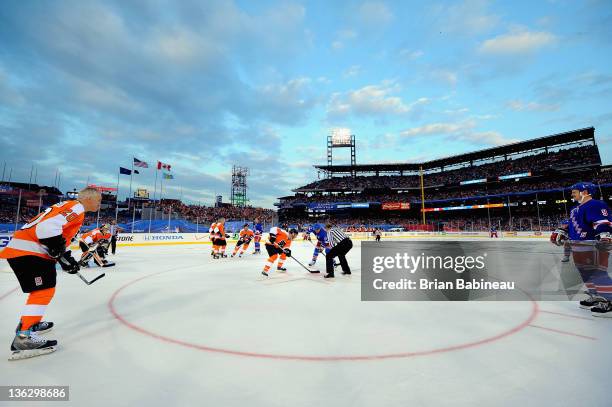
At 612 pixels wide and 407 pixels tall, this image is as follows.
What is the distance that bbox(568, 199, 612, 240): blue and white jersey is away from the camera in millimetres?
4477

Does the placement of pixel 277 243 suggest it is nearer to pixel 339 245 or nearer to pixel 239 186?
pixel 339 245

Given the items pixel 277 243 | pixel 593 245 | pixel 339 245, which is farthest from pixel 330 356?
pixel 277 243

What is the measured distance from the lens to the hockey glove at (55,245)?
125 inches

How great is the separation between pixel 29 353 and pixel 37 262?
0.95 metres

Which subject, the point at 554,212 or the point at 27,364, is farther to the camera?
the point at 554,212

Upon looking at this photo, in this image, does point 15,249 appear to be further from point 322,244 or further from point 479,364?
point 322,244

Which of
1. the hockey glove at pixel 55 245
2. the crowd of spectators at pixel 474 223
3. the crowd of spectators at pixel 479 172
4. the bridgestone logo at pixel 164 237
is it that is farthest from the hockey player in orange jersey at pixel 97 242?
the crowd of spectators at pixel 479 172

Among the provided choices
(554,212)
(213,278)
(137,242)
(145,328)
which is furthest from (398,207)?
(145,328)

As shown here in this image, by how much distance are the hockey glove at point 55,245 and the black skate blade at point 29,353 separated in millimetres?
980

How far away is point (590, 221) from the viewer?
4.64m

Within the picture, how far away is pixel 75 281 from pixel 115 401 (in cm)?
672

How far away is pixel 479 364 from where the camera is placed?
283 centimetres

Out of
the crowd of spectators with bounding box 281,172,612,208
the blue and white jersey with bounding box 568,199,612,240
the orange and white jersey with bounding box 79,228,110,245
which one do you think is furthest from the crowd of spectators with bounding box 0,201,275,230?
the blue and white jersey with bounding box 568,199,612,240

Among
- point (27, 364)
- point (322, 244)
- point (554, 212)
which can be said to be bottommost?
point (27, 364)
